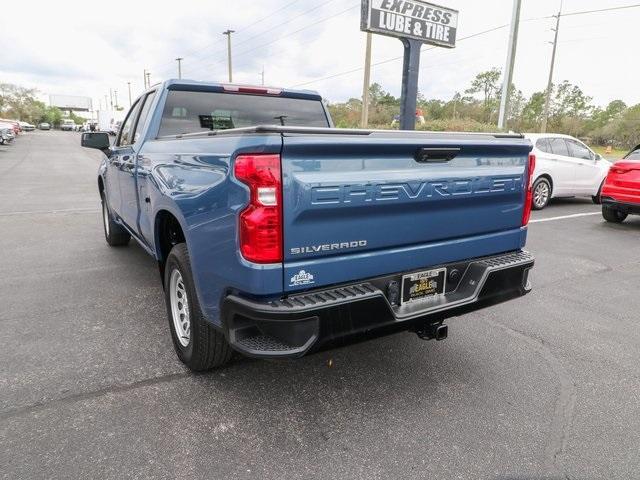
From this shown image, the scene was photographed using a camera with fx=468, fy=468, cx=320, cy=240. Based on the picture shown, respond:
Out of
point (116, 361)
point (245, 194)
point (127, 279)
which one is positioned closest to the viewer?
point (245, 194)

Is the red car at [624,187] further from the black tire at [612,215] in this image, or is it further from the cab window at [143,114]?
the cab window at [143,114]

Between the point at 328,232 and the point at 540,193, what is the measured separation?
9299 millimetres

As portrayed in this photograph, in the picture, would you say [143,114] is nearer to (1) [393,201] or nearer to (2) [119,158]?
(2) [119,158]

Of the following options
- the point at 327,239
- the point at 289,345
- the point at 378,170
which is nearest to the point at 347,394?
the point at 289,345

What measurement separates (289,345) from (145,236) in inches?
89.4

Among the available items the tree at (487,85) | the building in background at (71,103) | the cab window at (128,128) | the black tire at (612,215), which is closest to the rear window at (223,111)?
the cab window at (128,128)

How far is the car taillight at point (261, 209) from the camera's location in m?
2.10

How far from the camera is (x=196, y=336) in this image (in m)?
2.83

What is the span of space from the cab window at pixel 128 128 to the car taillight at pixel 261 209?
9.77ft

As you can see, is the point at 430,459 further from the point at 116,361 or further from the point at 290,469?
the point at 116,361

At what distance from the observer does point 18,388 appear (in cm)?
284

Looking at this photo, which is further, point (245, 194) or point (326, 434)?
point (326, 434)

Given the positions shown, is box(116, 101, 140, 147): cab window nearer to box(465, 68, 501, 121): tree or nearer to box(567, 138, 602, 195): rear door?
box(567, 138, 602, 195): rear door

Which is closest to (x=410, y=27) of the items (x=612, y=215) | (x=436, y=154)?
(x=612, y=215)
